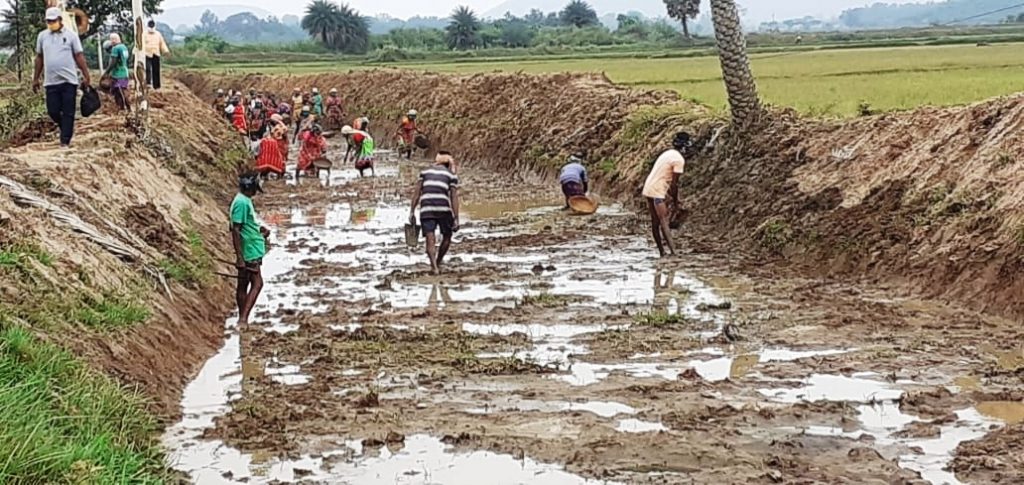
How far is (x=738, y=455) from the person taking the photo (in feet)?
23.6

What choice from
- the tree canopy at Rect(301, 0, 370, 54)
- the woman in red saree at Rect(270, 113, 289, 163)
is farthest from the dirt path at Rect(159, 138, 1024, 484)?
the tree canopy at Rect(301, 0, 370, 54)

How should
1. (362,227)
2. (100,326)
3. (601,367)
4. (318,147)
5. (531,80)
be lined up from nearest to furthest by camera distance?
(100,326), (601,367), (362,227), (318,147), (531,80)

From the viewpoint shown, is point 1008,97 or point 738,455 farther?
point 1008,97

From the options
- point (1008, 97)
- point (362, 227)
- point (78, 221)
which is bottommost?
point (362, 227)

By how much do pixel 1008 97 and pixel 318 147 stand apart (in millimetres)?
15362

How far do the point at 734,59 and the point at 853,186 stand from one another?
12.3ft

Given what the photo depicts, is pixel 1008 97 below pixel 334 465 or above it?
above

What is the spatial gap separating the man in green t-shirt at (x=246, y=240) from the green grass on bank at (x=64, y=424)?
3.44m

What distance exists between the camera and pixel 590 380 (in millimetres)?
9109

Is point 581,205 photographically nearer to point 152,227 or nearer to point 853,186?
point 853,186

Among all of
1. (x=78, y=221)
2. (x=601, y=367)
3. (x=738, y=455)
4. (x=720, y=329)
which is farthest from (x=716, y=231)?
(x=738, y=455)

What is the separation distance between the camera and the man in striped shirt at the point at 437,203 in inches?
567

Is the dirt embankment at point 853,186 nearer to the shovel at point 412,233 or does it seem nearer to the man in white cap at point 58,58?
the shovel at point 412,233

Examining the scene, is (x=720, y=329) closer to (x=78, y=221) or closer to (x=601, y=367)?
(x=601, y=367)
